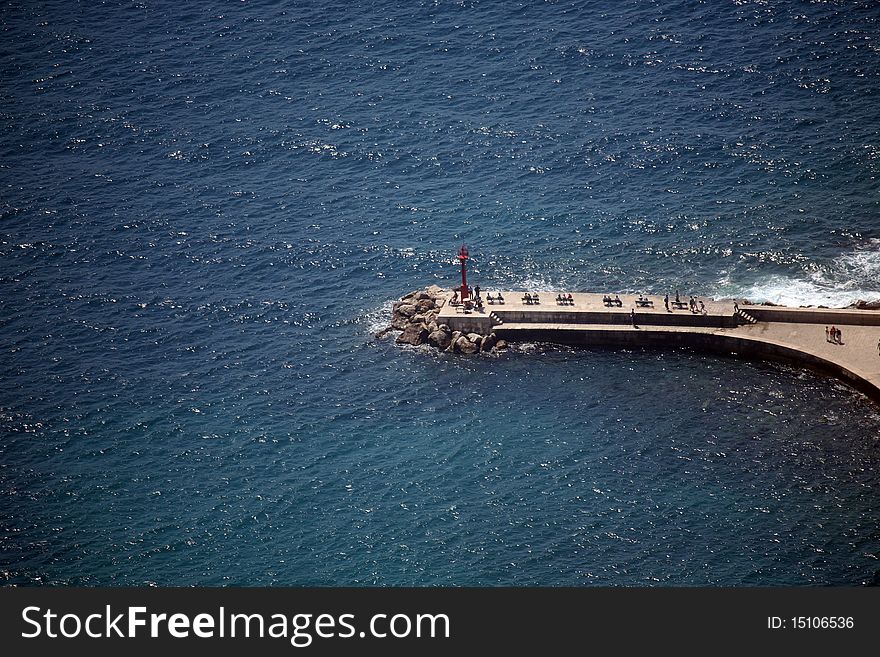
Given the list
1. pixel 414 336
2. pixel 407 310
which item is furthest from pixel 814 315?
pixel 407 310

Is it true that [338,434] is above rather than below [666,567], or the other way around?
above

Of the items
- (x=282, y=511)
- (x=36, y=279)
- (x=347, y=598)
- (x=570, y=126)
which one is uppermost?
(x=570, y=126)

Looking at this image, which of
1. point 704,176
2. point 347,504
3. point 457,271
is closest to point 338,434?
point 347,504

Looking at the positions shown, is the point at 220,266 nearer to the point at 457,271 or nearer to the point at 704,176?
the point at 457,271

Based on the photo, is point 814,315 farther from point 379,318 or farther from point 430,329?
point 379,318

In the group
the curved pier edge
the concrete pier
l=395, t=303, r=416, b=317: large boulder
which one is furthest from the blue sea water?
l=395, t=303, r=416, b=317: large boulder

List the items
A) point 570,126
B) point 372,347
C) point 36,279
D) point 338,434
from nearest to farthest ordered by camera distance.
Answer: point 338,434 → point 372,347 → point 36,279 → point 570,126
